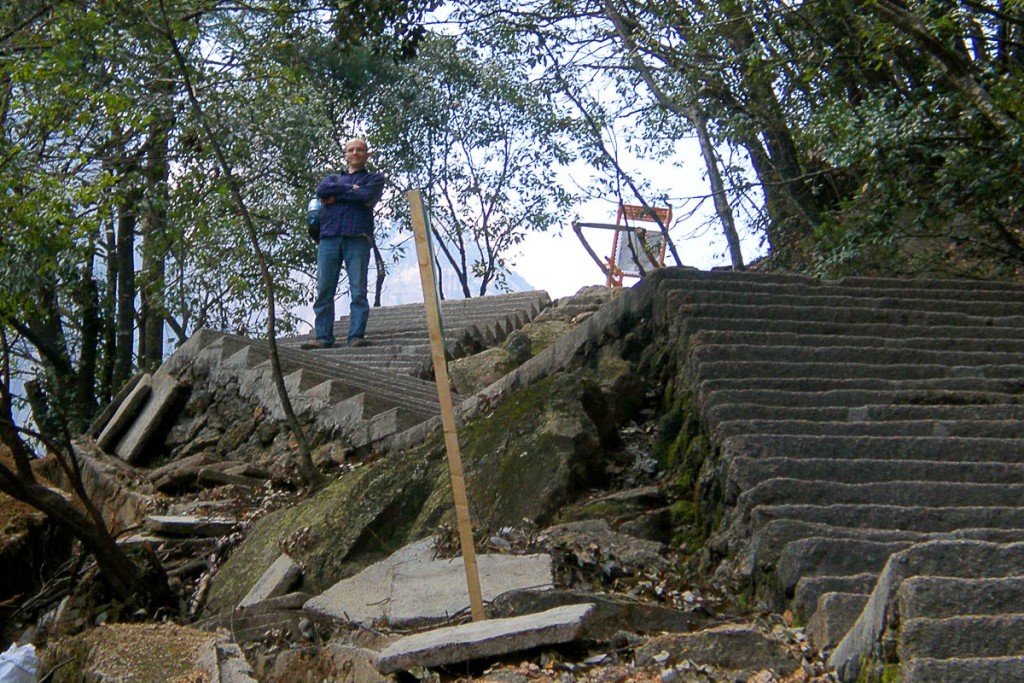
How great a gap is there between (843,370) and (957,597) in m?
2.85

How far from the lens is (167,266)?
19.5 metres

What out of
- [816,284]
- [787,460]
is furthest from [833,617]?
[816,284]

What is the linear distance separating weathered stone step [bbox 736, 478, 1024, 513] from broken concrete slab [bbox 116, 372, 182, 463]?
21.6 feet

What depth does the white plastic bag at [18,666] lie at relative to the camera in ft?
15.6

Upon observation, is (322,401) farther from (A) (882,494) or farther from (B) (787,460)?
(A) (882,494)

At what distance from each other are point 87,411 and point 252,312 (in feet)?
13.3

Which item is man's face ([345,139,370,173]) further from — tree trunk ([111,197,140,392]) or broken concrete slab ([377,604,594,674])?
tree trunk ([111,197,140,392])

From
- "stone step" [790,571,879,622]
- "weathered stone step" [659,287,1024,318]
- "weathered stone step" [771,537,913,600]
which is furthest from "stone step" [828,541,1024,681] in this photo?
"weathered stone step" [659,287,1024,318]

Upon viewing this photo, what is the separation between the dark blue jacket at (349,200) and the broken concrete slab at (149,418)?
207 cm

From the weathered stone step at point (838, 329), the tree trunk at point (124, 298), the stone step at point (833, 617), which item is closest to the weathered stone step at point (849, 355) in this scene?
the weathered stone step at point (838, 329)

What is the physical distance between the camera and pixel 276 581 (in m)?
6.06

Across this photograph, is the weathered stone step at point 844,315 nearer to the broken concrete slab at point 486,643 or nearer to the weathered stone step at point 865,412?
the weathered stone step at point 865,412

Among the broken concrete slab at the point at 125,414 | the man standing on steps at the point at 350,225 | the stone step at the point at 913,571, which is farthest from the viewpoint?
the man standing on steps at the point at 350,225

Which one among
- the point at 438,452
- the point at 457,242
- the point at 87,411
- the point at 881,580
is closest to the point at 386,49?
the point at 438,452
